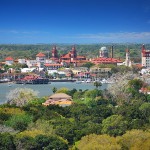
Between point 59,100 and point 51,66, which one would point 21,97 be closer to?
point 59,100

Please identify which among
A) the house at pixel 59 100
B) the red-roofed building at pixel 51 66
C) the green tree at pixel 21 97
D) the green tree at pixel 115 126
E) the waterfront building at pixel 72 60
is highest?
the green tree at pixel 115 126

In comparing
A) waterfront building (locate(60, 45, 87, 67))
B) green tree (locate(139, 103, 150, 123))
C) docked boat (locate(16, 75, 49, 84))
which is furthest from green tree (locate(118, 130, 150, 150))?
waterfront building (locate(60, 45, 87, 67))

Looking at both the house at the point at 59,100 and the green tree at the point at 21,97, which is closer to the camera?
the green tree at the point at 21,97

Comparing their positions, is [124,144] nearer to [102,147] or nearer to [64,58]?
[102,147]

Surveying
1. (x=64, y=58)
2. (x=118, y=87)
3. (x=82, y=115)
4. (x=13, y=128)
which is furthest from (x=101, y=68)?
(x=13, y=128)

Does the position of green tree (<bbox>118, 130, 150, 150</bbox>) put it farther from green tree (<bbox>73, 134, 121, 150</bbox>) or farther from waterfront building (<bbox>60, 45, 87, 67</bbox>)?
waterfront building (<bbox>60, 45, 87, 67</bbox>)

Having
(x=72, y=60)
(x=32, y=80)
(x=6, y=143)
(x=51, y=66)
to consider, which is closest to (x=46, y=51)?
(x=72, y=60)

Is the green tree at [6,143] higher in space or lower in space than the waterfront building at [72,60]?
higher

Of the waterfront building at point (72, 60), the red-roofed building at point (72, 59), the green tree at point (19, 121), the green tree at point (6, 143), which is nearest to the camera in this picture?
the green tree at point (6, 143)

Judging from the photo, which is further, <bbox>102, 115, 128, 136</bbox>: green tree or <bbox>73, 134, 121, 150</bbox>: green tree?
<bbox>102, 115, 128, 136</bbox>: green tree

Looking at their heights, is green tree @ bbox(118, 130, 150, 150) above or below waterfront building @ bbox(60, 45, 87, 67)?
above

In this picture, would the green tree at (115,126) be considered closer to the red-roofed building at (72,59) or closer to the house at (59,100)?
the house at (59,100)

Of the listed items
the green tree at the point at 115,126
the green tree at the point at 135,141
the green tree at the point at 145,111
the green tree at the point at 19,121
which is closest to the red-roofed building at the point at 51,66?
the green tree at the point at 145,111
